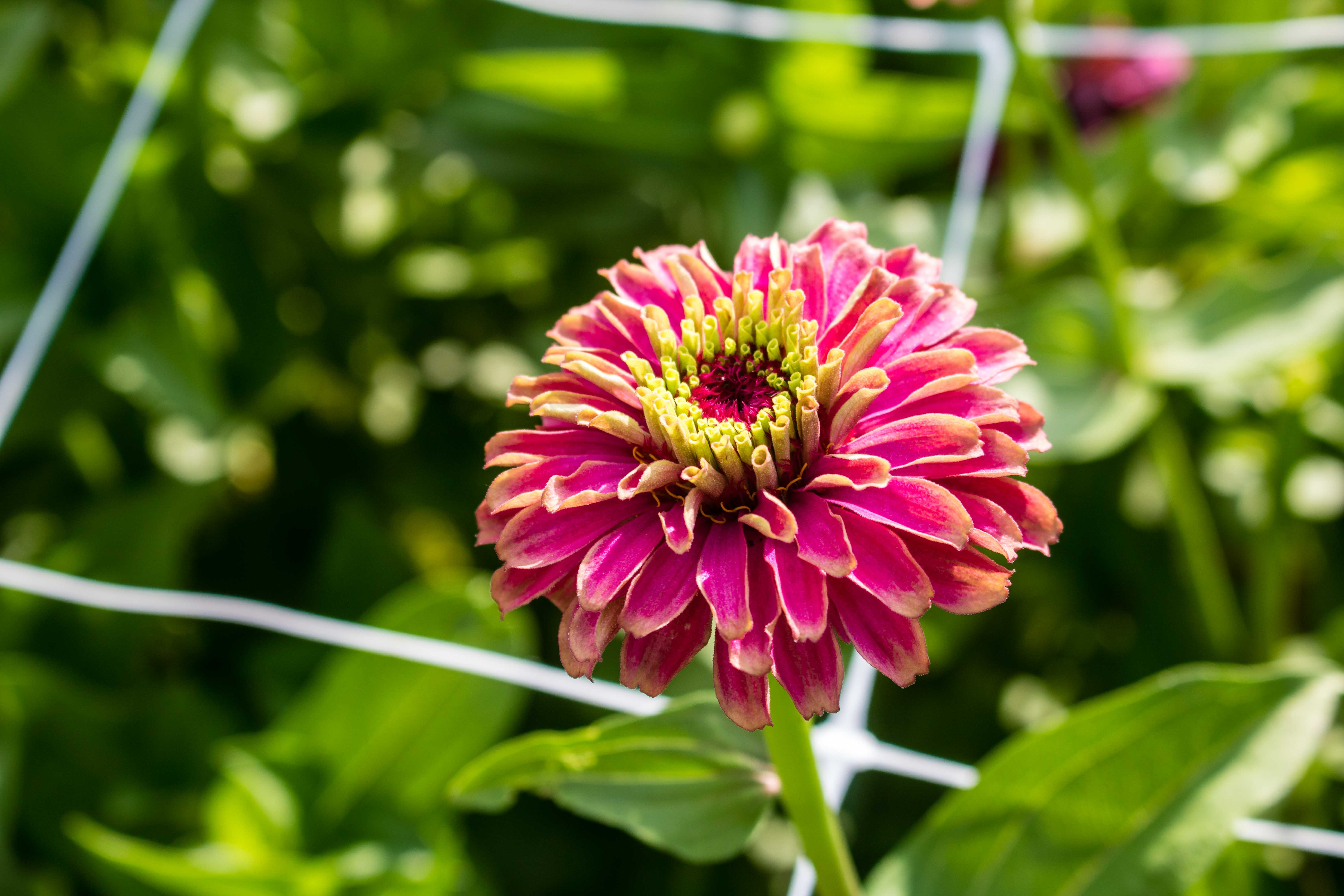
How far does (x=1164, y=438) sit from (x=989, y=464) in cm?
61

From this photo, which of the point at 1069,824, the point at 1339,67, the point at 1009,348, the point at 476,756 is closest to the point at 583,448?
the point at 1009,348

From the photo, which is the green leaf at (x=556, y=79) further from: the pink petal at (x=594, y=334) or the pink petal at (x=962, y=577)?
the pink petal at (x=962, y=577)

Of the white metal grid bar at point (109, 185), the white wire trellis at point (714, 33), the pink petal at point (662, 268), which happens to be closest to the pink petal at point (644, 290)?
the pink petal at point (662, 268)

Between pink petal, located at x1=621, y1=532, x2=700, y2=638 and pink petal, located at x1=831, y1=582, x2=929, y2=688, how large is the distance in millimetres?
50

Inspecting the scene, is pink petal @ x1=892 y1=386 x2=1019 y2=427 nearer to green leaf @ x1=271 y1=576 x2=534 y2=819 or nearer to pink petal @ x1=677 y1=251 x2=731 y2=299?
pink petal @ x1=677 y1=251 x2=731 y2=299

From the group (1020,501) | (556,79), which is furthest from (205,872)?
(556,79)

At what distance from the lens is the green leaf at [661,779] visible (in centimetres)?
44

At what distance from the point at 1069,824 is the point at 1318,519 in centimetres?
54

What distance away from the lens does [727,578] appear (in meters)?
0.32

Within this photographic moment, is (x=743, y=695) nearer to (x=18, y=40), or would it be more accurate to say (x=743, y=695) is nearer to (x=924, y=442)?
(x=924, y=442)

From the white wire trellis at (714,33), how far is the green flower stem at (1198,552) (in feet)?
0.51

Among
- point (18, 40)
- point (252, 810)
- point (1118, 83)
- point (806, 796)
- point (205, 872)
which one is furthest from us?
point (1118, 83)

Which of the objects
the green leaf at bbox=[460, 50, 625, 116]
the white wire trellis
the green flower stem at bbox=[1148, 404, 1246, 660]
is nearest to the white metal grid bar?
the white wire trellis

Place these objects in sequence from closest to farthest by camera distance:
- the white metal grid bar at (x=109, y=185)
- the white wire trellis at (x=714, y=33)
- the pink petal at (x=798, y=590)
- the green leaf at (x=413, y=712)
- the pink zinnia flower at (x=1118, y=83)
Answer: the pink petal at (x=798, y=590)
the white wire trellis at (x=714, y=33)
the green leaf at (x=413, y=712)
the white metal grid bar at (x=109, y=185)
the pink zinnia flower at (x=1118, y=83)
